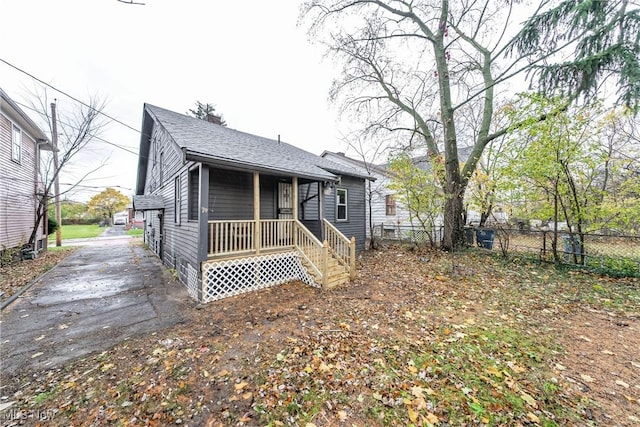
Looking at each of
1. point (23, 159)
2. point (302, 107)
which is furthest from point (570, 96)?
point (23, 159)

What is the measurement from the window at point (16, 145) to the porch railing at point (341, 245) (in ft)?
41.5

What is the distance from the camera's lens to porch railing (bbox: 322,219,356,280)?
672 cm

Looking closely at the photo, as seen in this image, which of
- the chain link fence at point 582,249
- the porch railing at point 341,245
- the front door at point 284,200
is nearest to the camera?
the chain link fence at point 582,249

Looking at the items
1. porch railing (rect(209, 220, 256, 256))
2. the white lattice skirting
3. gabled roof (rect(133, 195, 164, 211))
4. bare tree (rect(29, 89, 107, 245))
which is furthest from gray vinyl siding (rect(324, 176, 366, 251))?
bare tree (rect(29, 89, 107, 245))

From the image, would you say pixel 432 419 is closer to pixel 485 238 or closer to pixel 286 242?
pixel 286 242

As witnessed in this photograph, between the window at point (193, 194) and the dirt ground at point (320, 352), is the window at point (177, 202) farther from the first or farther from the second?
the dirt ground at point (320, 352)

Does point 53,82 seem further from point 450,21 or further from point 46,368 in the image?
point 450,21

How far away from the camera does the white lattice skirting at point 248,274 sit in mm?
5539

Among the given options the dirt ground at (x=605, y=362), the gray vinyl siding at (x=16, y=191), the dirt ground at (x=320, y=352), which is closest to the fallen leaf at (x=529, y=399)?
the dirt ground at (x=320, y=352)

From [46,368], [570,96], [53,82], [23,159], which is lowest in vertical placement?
[46,368]

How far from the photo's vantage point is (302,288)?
6.25m

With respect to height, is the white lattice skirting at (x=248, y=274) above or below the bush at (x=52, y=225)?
below

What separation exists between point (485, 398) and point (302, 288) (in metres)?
4.42

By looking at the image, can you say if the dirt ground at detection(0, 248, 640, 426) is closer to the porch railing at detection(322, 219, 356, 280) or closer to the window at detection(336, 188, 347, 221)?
the porch railing at detection(322, 219, 356, 280)
